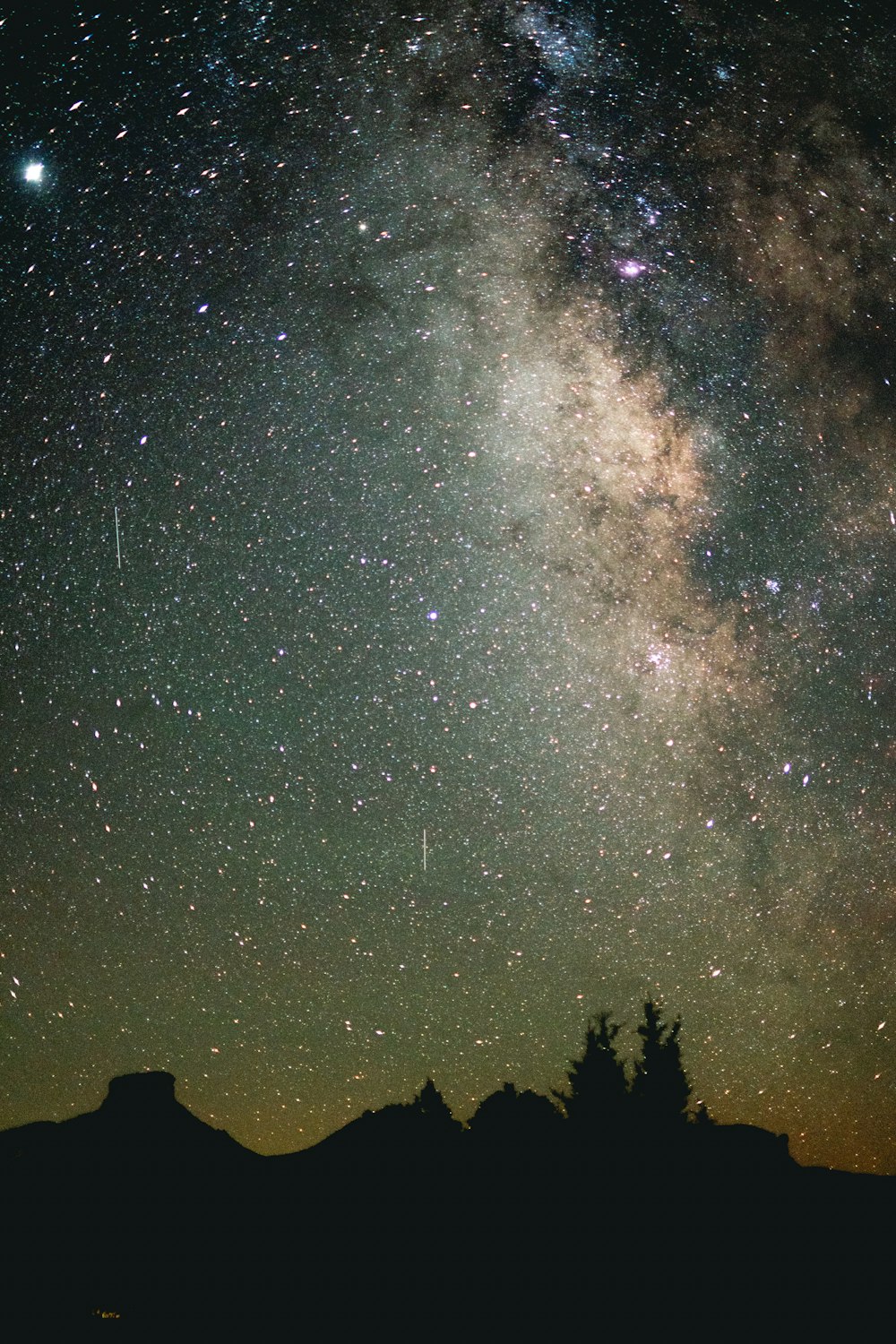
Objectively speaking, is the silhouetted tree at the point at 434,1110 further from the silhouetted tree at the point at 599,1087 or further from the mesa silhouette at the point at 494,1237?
the silhouetted tree at the point at 599,1087

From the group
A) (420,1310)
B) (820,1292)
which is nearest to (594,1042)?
(820,1292)

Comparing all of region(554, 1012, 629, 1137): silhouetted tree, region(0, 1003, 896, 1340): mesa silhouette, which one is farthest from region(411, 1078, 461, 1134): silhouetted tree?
region(554, 1012, 629, 1137): silhouetted tree

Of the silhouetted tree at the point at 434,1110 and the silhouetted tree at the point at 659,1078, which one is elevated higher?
the silhouetted tree at the point at 659,1078

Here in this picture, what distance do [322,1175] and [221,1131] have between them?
1148 cm

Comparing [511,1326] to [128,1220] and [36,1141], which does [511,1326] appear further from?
[36,1141]

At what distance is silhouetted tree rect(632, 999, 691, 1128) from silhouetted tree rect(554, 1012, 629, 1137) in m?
0.37

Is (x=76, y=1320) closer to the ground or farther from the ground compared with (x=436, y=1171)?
closer to the ground

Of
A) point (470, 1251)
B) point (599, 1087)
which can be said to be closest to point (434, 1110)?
point (599, 1087)

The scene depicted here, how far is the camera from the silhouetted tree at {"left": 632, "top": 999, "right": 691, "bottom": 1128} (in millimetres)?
13180

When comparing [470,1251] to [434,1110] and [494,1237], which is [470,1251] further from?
[434,1110]

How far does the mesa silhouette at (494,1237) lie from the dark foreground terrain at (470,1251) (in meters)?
0.04

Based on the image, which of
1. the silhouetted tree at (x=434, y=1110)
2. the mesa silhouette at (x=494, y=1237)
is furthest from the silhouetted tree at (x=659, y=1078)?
the silhouetted tree at (x=434, y=1110)

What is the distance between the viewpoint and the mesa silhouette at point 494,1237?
861 cm

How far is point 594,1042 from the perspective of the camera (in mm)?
14359
